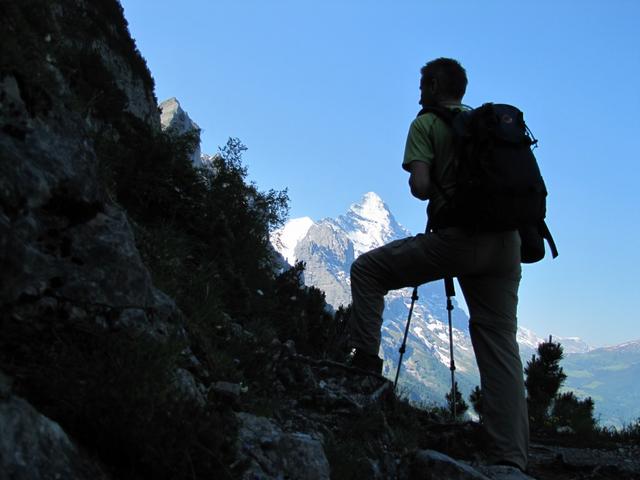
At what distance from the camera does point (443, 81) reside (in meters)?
5.15

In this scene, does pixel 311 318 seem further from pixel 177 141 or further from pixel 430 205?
pixel 430 205

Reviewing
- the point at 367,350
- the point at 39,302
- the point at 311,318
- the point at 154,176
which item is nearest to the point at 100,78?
the point at 154,176

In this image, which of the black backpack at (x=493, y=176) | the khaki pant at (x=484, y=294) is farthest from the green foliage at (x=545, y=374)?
the black backpack at (x=493, y=176)

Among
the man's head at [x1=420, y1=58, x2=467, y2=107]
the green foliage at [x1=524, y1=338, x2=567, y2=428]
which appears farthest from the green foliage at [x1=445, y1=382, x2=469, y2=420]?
the green foliage at [x1=524, y1=338, x2=567, y2=428]

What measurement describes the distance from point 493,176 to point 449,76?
4.10 feet

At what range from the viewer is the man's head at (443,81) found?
16.9 ft

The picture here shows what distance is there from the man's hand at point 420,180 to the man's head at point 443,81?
845 mm

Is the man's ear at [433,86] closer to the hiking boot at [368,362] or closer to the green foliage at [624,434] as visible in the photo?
the hiking boot at [368,362]

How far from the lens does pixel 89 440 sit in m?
2.43

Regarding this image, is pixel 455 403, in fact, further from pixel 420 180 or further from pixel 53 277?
pixel 53 277

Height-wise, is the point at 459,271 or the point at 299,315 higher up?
the point at 299,315

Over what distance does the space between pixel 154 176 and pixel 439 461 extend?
655 cm

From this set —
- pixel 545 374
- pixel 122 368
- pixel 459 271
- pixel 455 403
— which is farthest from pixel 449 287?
pixel 545 374

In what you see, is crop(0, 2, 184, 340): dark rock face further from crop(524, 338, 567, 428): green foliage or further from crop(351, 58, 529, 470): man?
crop(524, 338, 567, 428): green foliage
